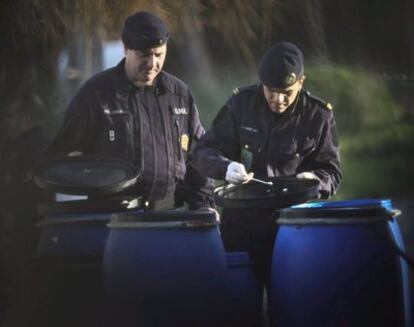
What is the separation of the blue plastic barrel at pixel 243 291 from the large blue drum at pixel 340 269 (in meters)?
0.11

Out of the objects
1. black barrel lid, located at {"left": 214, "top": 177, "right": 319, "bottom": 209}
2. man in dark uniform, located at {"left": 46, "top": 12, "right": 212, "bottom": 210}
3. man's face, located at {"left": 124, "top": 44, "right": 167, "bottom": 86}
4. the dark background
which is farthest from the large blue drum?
the dark background

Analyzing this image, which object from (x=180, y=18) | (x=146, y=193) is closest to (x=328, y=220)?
(x=146, y=193)

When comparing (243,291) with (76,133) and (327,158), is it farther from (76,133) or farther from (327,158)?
(76,133)

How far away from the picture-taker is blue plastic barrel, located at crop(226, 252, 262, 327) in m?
2.89

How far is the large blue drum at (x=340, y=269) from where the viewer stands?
8.96 ft

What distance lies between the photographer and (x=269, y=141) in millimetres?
3227

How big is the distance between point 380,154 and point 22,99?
1439mm

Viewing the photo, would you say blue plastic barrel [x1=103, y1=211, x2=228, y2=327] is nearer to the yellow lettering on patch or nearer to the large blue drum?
the large blue drum

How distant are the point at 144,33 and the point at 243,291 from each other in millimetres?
1048

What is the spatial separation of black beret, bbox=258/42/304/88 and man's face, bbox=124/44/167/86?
46 cm

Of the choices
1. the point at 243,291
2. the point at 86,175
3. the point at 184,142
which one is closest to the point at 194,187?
the point at 184,142

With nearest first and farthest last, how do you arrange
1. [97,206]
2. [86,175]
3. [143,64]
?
[97,206]
[86,175]
[143,64]

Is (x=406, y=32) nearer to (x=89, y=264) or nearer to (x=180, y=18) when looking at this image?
(x=180, y=18)

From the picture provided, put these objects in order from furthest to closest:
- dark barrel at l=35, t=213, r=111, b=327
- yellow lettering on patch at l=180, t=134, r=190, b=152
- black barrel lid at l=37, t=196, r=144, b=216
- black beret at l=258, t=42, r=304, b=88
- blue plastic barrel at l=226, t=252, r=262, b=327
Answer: yellow lettering on patch at l=180, t=134, r=190, b=152
black barrel lid at l=37, t=196, r=144, b=216
black beret at l=258, t=42, r=304, b=88
dark barrel at l=35, t=213, r=111, b=327
blue plastic barrel at l=226, t=252, r=262, b=327
